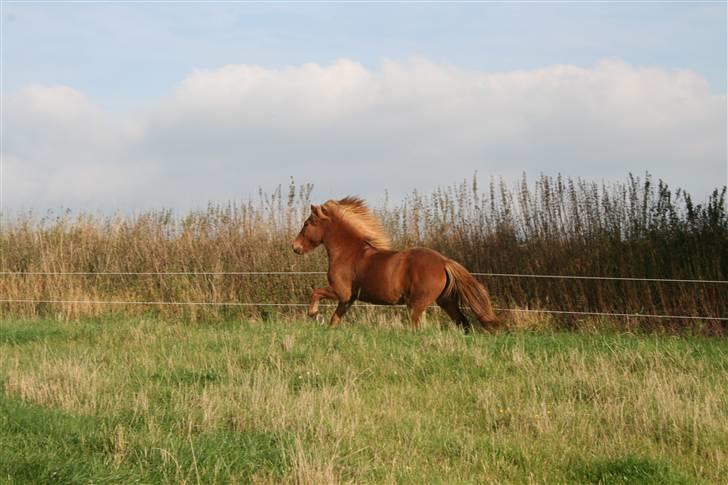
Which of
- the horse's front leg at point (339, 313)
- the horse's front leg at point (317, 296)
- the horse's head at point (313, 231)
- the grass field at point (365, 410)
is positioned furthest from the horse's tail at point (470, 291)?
the horse's head at point (313, 231)

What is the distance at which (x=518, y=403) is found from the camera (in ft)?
23.0

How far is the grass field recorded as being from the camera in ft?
17.2

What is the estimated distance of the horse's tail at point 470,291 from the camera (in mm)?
11203

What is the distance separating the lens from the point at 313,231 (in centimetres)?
1215

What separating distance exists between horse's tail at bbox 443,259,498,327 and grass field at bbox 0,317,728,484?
3.12 ft

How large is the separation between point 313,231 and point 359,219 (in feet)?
2.15

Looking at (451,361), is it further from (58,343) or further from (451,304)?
(58,343)

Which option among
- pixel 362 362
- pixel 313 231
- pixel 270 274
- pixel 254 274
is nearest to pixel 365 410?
pixel 362 362

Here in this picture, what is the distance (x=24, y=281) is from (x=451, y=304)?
28.5 feet

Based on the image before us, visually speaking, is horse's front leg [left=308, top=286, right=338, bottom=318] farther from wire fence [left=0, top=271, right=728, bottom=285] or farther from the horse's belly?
wire fence [left=0, top=271, right=728, bottom=285]

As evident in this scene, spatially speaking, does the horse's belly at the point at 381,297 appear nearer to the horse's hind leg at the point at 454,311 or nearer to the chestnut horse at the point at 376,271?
the chestnut horse at the point at 376,271

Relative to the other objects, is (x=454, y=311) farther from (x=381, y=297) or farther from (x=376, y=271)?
(x=376, y=271)

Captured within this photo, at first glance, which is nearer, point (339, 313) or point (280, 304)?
point (339, 313)

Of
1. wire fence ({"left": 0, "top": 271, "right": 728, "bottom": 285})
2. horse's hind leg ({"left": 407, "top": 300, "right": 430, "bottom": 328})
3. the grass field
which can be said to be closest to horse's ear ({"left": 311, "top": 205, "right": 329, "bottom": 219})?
wire fence ({"left": 0, "top": 271, "right": 728, "bottom": 285})
